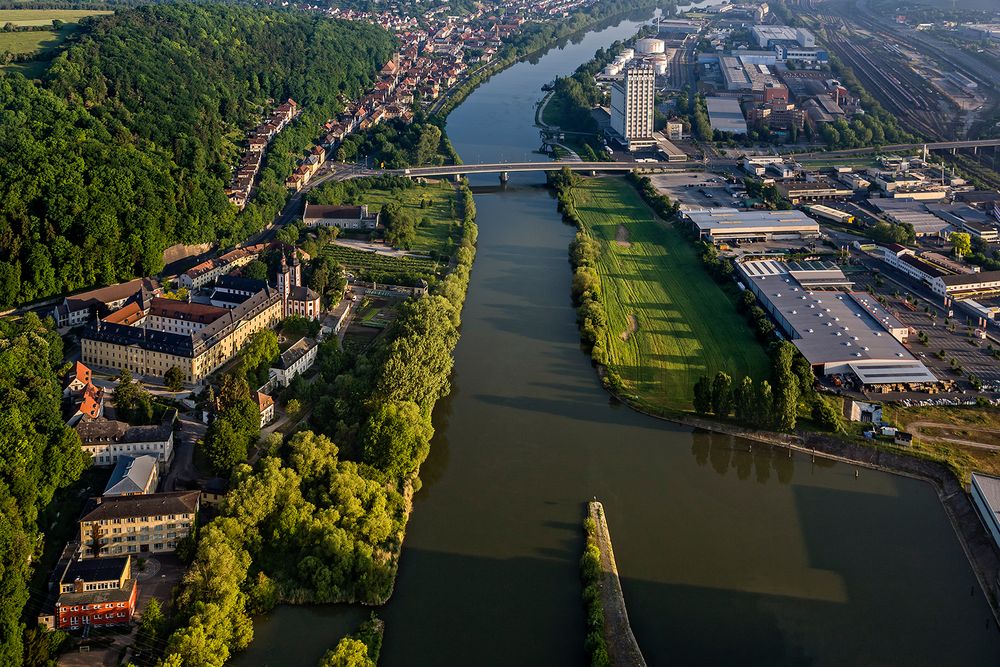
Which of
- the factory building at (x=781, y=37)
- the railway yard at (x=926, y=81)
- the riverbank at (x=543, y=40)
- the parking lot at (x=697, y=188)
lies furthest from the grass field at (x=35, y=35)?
the factory building at (x=781, y=37)

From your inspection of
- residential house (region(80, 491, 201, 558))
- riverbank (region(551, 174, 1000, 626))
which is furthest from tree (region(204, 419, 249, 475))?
riverbank (region(551, 174, 1000, 626))

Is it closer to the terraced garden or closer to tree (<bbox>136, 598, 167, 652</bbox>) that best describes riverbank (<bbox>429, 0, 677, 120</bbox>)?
the terraced garden

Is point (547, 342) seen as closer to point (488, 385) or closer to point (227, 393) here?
point (488, 385)

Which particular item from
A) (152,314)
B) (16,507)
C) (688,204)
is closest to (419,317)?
(152,314)

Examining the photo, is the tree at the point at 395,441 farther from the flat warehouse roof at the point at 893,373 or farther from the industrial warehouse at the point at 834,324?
the flat warehouse roof at the point at 893,373

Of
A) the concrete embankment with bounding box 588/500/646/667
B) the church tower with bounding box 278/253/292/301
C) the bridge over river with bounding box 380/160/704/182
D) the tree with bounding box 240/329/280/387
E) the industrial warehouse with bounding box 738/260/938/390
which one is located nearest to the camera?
the concrete embankment with bounding box 588/500/646/667

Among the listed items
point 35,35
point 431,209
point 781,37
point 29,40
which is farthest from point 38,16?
point 781,37
